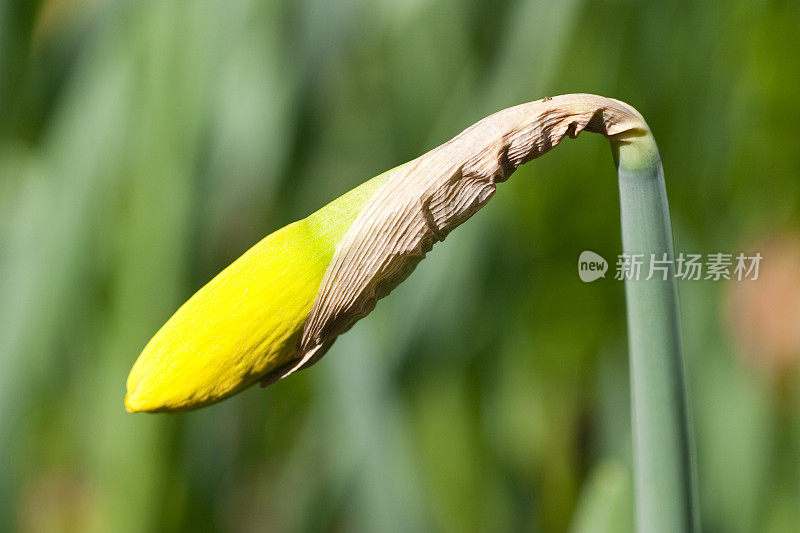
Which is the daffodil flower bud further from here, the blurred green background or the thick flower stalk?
the blurred green background

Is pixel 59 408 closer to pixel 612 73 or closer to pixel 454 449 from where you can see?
pixel 454 449

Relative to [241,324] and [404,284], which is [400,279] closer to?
[241,324]

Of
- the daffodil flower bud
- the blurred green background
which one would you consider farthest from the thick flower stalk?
the blurred green background

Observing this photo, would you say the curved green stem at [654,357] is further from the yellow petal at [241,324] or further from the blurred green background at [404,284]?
the blurred green background at [404,284]

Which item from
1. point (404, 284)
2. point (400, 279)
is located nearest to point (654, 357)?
point (400, 279)

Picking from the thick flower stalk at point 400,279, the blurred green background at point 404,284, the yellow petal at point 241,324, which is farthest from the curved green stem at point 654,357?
the blurred green background at point 404,284

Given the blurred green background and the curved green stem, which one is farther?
the blurred green background
